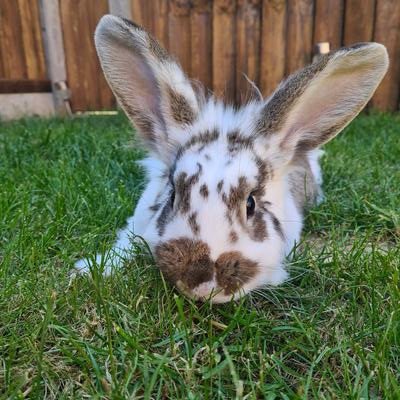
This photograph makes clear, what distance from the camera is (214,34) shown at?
648 cm

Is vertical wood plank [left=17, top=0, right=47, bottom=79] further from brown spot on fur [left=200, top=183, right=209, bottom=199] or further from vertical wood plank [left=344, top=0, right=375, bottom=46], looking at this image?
brown spot on fur [left=200, top=183, right=209, bottom=199]

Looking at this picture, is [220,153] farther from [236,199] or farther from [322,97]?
[322,97]

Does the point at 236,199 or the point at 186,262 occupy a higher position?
the point at 236,199

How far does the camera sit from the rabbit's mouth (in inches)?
62.2

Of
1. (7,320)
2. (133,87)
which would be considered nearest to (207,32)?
(133,87)

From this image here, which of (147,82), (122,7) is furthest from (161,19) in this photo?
(147,82)

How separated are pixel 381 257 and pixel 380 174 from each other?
1575 millimetres

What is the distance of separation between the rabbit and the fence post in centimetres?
483

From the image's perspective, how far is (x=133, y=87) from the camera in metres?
2.29

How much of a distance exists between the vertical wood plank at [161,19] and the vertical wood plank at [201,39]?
374 millimetres

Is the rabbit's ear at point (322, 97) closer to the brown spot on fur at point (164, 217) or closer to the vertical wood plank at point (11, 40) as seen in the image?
the brown spot on fur at point (164, 217)

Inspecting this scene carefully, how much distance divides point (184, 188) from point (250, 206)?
0.28 m

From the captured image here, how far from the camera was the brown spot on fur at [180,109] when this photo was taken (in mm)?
2184

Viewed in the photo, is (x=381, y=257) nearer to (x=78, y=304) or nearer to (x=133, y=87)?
(x=78, y=304)
